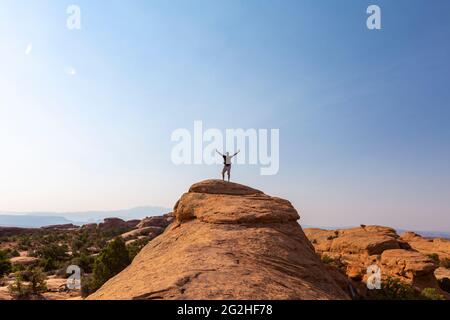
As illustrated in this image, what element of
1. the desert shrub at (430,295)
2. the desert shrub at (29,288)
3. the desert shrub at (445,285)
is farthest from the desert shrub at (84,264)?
the desert shrub at (445,285)

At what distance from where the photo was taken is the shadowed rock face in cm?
734

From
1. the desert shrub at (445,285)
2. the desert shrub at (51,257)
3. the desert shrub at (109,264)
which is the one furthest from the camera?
the desert shrub at (51,257)

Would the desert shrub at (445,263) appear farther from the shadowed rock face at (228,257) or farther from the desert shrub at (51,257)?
the desert shrub at (51,257)

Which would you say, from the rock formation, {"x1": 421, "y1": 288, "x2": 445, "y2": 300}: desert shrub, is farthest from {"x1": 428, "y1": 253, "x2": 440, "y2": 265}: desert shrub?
{"x1": 421, "y1": 288, "x2": 445, "y2": 300}: desert shrub

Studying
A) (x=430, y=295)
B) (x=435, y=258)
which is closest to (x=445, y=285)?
(x=430, y=295)

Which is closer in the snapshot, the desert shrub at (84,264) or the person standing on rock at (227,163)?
the person standing on rock at (227,163)

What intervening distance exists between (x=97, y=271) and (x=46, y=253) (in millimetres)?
24427

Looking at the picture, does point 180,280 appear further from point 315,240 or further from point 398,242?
point 315,240

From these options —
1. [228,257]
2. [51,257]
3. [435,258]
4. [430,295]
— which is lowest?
[51,257]

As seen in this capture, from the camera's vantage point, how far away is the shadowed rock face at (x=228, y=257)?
7336 mm

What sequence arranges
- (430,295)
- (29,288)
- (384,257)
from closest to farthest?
1. (430,295)
2. (29,288)
3. (384,257)

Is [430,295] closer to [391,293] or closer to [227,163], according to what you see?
[391,293]

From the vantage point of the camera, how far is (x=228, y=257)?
31.4ft

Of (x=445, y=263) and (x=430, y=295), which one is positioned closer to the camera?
(x=430, y=295)
